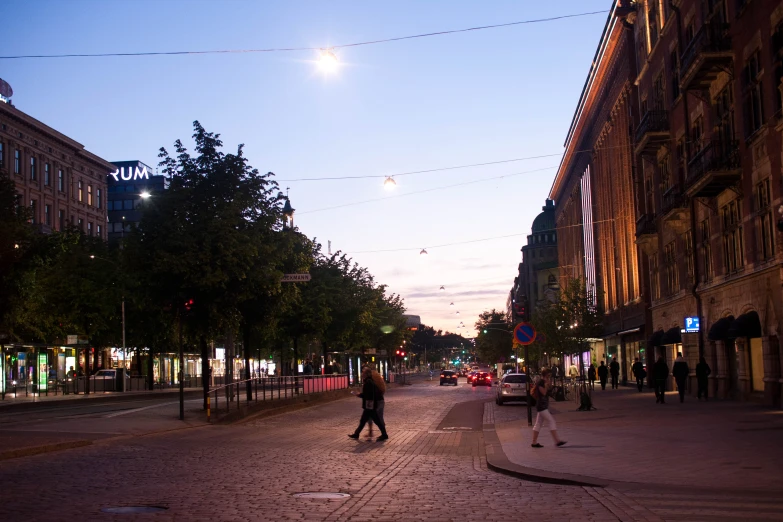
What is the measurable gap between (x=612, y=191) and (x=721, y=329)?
3058 centimetres

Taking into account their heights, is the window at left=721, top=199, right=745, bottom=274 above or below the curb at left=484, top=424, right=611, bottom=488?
above

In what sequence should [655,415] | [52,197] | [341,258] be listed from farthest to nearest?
[52,197] → [341,258] → [655,415]

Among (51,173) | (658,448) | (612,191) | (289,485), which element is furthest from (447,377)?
(289,485)

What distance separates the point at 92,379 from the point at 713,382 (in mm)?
36913

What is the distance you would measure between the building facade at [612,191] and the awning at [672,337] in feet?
23.8

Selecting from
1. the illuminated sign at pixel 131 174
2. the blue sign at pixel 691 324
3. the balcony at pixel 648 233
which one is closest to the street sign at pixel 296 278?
the blue sign at pixel 691 324

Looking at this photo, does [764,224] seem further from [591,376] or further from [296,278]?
[591,376]

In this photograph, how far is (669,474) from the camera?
1360cm

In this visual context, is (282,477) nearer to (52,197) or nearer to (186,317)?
(186,317)

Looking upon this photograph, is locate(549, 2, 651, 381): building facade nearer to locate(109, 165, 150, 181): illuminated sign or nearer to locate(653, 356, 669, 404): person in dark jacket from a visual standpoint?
locate(653, 356, 669, 404): person in dark jacket

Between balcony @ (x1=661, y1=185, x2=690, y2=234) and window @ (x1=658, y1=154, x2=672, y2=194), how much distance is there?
5.25 ft

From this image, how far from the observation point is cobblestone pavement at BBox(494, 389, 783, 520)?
36.3 feet

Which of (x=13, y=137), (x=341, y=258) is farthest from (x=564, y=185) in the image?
(x=13, y=137)

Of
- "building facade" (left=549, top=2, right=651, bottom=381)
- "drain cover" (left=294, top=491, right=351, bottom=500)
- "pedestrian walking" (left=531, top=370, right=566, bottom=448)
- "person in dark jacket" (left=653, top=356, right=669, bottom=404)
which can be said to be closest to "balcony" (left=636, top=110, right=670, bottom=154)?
"building facade" (left=549, top=2, right=651, bottom=381)
